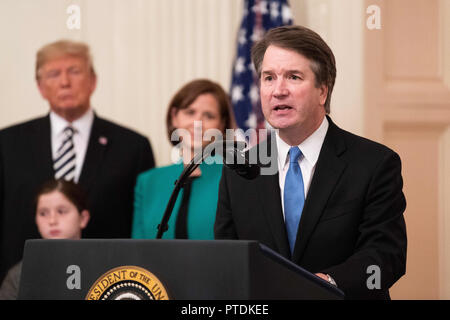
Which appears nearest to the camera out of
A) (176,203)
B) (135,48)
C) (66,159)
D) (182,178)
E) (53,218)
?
(182,178)

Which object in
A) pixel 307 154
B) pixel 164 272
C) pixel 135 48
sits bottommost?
pixel 164 272

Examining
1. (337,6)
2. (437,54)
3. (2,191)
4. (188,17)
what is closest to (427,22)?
(437,54)

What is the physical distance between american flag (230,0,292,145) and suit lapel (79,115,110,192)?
2.77 feet

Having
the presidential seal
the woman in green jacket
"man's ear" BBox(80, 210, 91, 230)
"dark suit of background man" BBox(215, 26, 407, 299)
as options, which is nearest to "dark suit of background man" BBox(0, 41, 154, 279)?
"man's ear" BBox(80, 210, 91, 230)

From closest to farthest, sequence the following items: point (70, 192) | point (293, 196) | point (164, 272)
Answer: point (164, 272)
point (293, 196)
point (70, 192)

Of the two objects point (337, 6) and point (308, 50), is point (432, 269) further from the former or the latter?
Answer: point (308, 50)

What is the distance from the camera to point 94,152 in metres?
4.38

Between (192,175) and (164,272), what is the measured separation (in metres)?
2.24

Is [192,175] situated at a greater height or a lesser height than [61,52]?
lesser

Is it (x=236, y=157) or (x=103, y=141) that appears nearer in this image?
(x=236, y=157)

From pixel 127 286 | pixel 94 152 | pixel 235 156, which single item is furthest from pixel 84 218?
pixel 127 286

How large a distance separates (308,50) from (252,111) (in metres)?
2.41

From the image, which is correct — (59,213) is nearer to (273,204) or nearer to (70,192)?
(70,192)

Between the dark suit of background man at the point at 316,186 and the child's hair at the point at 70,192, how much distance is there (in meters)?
1.94
